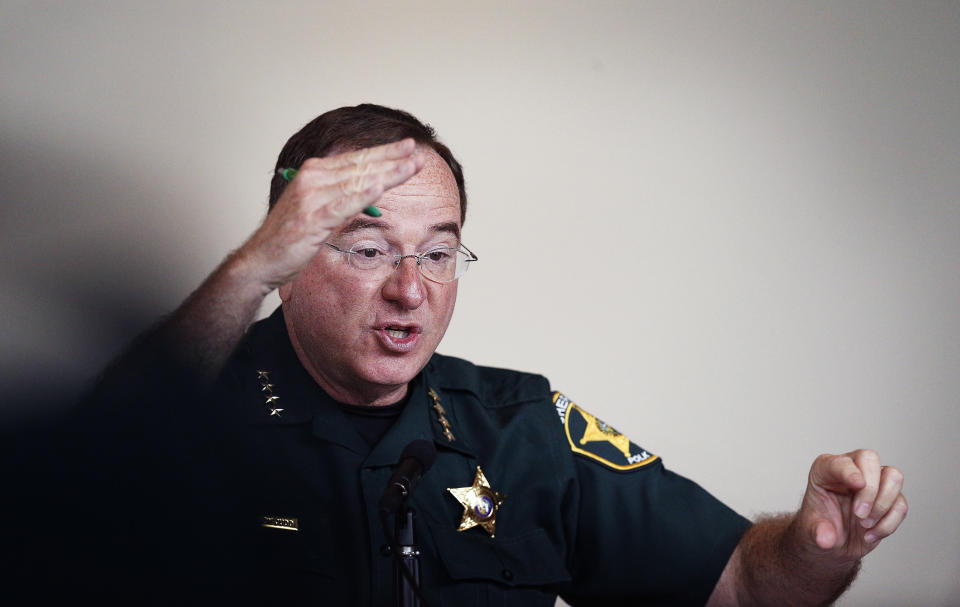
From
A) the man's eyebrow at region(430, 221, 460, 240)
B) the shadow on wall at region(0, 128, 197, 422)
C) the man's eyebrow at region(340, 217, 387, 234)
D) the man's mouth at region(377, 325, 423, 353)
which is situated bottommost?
the man's mouth at region(377, 325, 423, 353)

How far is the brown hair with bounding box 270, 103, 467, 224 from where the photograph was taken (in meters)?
1.85

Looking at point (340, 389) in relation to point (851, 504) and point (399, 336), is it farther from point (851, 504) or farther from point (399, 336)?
point (851, 504)

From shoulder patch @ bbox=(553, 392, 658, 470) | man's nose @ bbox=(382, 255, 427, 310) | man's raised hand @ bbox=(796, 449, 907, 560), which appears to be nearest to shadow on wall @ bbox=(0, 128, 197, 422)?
man's nose @ bbox=(382, 255, 427, 310)

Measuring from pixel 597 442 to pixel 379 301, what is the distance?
0.63m

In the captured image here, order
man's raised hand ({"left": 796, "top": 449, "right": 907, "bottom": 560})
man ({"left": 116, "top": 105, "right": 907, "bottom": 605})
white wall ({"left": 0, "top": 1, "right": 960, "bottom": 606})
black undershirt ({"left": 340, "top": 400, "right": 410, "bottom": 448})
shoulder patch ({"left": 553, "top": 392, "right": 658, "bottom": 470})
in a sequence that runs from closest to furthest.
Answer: man's raised hand ({"left": 796, "top": 449, "right": 907, "bottom": 560}), man ({"left": 116, "top": 105, "right": 907, "bottom": 605}), black undershirt ({"left": 340, "top": 400, "right": 410, "bottom": 448}), shoulder patch ({"left": 553, "top": 392, "right": 658, "bottom": 470}), white wall ({"left": 0, "top": 1, "right": 960, "bottom": 606})

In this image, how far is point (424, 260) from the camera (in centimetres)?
181

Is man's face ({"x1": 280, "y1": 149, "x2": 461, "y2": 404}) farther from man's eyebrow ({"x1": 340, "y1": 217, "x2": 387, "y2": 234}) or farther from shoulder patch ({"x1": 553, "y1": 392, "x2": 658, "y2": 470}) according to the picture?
shoulder patch ({"x1": 553, "y1": 392, "x2": 658, "y2": 470})

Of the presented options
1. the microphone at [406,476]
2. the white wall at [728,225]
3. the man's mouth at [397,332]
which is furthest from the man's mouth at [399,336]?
the white wall at [728,225]

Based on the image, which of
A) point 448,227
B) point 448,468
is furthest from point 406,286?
point 448,468

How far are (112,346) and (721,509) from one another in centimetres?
145

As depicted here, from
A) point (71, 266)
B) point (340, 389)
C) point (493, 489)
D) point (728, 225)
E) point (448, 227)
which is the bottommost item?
point (493, 489)

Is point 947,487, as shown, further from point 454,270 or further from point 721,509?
point 454,270

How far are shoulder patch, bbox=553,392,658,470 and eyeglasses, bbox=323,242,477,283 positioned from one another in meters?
0.43

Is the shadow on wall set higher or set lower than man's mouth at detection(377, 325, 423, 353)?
higher
